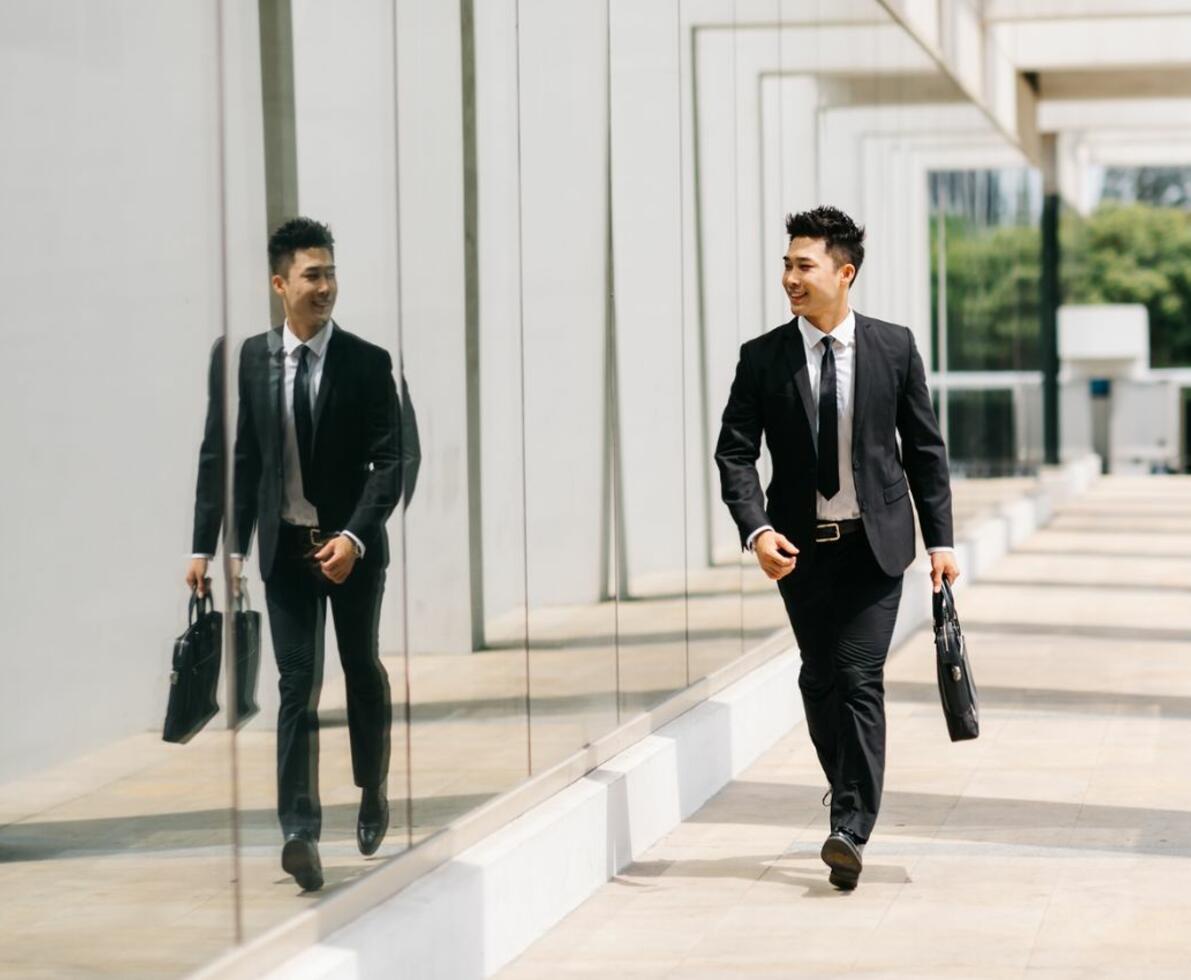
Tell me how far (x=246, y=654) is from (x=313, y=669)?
0.45m

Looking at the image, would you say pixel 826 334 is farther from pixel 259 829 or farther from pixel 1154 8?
pixel 1154 8

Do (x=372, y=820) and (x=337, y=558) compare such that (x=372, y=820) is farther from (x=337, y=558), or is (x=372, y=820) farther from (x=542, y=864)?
(x=542, y=864)

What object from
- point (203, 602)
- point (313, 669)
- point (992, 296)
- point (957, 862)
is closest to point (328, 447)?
point (313, 669)

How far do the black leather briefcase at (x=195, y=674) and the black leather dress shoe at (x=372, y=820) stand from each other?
1036mm

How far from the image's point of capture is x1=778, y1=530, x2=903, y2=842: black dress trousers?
725 centimetres

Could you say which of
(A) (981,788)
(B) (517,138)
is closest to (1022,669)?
(A) (981,788)

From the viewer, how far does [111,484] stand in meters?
4.16

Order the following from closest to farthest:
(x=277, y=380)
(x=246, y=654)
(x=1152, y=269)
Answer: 1. (x=246, y=654)
2. (x=277, y=380)
3. (x=1152, y=269)

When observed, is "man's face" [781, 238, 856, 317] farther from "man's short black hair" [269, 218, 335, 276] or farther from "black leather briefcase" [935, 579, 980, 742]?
"man's short black hair" [269, 218, 335, 276]

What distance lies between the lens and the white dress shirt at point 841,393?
7.31m

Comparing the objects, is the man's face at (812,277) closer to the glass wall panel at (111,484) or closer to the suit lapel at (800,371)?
the suit lapel at (800,371)

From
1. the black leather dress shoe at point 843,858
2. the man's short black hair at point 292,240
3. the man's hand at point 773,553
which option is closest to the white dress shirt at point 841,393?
the man's hand at point 773,553

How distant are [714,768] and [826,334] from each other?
2.40 meters

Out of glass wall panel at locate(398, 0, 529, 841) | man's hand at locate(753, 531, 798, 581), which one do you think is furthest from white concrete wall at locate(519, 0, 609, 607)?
man's hand at locate(753, 531, 798, 581)
